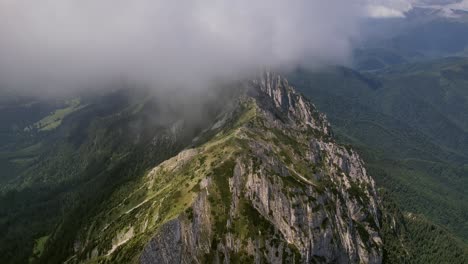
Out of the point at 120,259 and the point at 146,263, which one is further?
the point at 120,259

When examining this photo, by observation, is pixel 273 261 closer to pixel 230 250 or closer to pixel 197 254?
pixel 230 250

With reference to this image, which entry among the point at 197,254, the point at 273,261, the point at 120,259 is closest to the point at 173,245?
the point at 197,254

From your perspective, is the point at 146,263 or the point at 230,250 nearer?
the point at 146,263

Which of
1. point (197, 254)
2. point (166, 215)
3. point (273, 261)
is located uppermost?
point (166, 215)

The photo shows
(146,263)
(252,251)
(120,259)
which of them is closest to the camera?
(146,263)

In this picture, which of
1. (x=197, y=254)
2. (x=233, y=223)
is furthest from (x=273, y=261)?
(x=197, y=254)

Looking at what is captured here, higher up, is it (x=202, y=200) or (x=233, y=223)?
(x=202, y=200)

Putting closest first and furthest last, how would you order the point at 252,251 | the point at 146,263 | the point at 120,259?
the point at 146,263, the point at 120,259, the point at 252,251

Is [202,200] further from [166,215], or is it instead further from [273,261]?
[273,261]

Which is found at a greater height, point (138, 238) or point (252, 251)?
point (138, 238)
